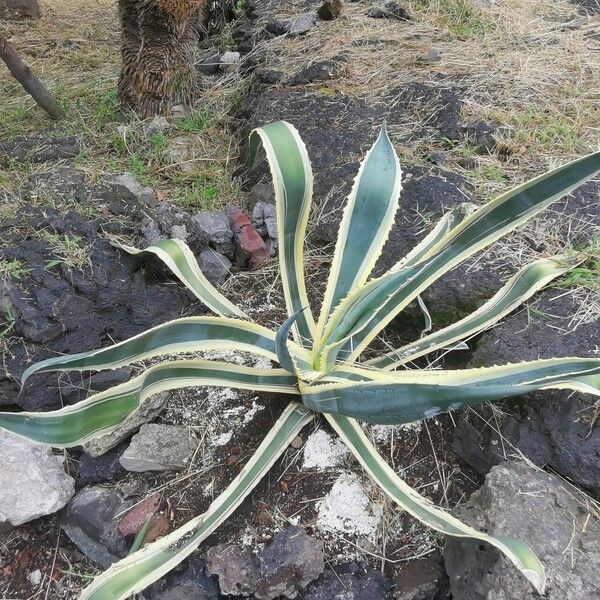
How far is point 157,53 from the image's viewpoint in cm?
207

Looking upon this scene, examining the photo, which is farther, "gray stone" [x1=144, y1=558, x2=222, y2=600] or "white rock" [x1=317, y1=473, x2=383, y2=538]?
"white rock" [x1=317, y1=473, x2=383, y2=538]

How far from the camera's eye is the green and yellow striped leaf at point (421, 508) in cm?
90

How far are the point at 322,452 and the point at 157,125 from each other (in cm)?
144

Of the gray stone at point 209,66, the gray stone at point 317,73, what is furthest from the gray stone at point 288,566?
the gray stone at point 209,66

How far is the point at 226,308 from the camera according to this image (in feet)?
4.64

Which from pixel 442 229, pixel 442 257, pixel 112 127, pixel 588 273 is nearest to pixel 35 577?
pixel 442 257

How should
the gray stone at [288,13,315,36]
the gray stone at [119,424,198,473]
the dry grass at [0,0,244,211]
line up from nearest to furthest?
the gray stone at [119,424,198,473]
the dry grass at [0,0,244,211]
the gray stone at [288,13,315,36]

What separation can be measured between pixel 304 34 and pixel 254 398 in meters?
1.97

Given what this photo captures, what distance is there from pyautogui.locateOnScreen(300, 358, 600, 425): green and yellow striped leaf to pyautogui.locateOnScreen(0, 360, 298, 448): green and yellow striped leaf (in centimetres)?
13

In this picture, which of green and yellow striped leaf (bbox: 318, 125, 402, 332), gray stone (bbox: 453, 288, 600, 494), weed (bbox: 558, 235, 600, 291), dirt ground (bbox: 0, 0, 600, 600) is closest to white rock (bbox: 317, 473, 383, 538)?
dirt ground (bbox: 0, 0, 600, 600)

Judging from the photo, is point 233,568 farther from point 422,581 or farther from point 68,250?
point 68,250

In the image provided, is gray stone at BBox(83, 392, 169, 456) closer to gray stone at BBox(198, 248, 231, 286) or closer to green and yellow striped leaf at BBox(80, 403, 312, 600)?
green and yellow striped leaf at BBox(80, 403, 312, 600)

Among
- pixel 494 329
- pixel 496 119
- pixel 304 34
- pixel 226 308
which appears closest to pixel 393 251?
pixel 494 329

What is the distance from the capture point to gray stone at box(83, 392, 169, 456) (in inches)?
51.9
